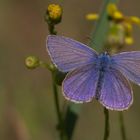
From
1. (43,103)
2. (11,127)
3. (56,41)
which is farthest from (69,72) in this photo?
(43,103)

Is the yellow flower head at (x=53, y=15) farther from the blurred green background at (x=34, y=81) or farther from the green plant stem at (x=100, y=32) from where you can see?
the blurred green background at (x=34, y=81)

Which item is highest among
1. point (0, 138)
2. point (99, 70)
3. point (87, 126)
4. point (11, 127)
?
point (99, 70)

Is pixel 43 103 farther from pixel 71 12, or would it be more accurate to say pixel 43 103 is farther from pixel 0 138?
pixel 71 12

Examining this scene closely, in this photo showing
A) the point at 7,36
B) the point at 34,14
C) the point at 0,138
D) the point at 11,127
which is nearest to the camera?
the point at 11,127

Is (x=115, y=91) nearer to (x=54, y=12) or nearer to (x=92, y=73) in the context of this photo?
(x=92, y=73)

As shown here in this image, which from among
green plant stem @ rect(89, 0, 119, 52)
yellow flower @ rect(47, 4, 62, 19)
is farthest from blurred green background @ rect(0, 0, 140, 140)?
yellow flower @ rect(47, 4, 62, 19)

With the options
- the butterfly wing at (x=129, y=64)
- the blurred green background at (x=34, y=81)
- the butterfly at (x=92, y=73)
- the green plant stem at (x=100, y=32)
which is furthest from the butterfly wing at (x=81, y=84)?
the blurred green background at (x=34, y=81)

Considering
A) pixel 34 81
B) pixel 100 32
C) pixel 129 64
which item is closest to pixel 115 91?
pixel 129 64
